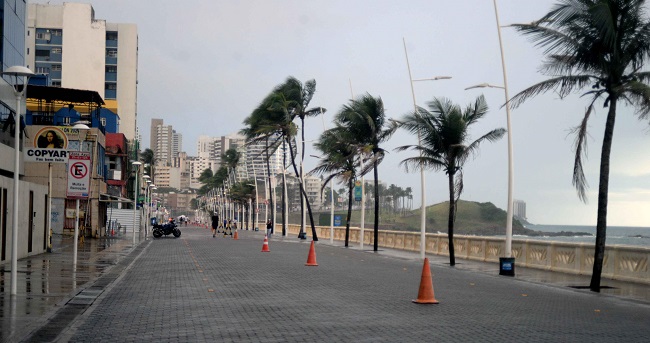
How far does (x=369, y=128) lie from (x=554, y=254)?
Answer: 67.4 ft

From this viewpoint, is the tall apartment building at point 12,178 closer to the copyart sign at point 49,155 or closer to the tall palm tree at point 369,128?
the copyart sign at point 49,155

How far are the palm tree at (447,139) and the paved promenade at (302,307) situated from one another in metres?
7.13

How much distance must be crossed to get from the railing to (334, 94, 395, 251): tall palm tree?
5204mm

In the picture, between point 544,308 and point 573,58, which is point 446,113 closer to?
point 573,58

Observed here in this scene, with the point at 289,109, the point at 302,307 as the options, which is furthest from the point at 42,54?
the point at 302,307

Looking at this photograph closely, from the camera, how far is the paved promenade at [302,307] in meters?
12.1

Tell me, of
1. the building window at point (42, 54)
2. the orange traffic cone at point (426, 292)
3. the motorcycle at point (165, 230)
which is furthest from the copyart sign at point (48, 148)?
the building window at point (42, 54)

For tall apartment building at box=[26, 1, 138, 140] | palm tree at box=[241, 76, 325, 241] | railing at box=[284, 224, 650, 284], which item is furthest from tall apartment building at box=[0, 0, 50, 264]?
tall apartment building at box=[26, 1, 138, 140]

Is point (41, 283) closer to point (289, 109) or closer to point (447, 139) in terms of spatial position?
point (447, 139)

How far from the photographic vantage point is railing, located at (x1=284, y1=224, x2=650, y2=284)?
25.0 meters

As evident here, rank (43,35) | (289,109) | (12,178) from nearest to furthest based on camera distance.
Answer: (12,178), (289,109), (43,35)

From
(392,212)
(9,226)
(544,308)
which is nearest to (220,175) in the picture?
(392,212)

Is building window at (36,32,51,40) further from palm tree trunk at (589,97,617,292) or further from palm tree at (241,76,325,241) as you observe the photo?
palm tree trunk at (589,97,617,292)

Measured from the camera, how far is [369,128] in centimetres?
4869
